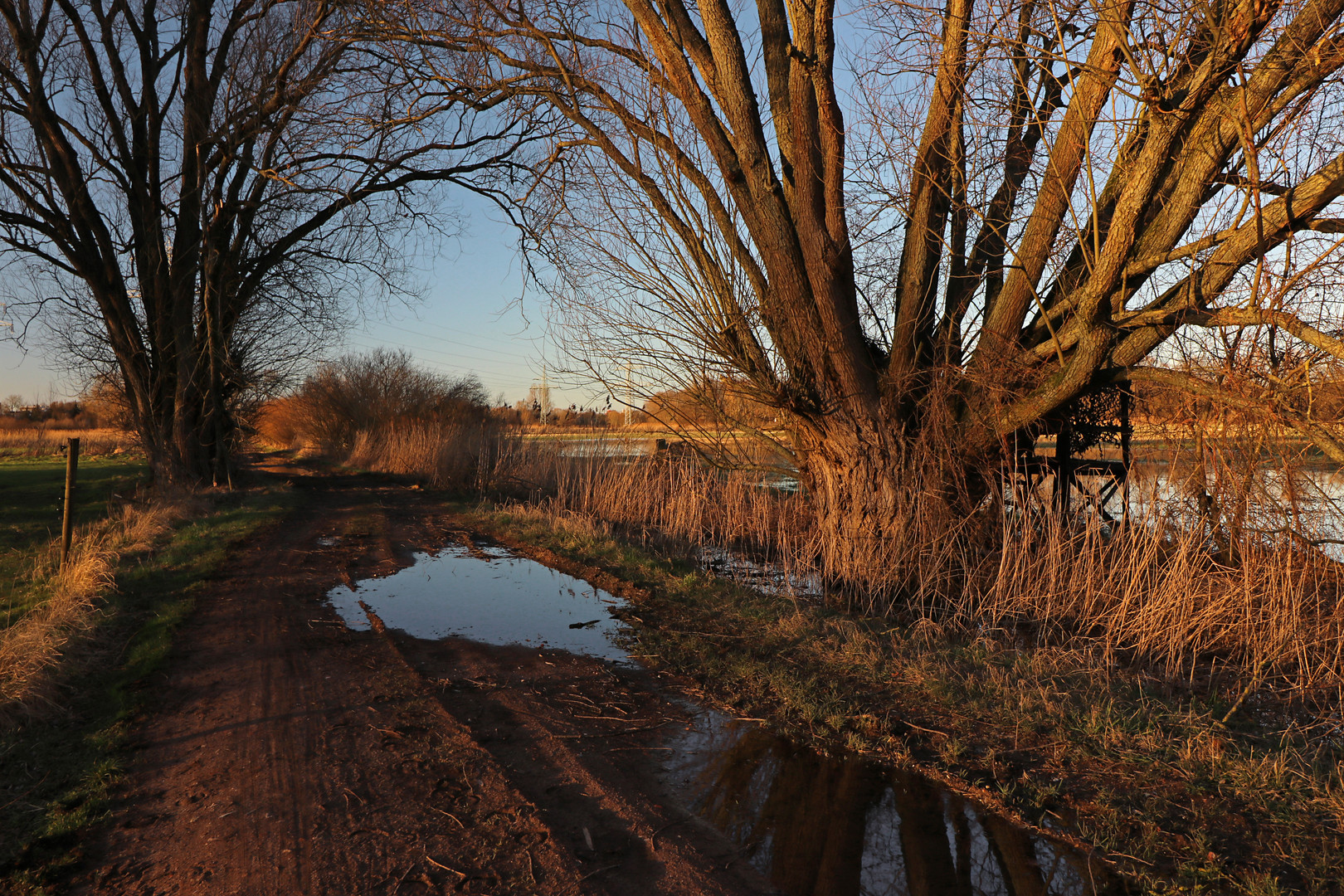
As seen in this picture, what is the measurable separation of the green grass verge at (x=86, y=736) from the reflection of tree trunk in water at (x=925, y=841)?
10.3 ft

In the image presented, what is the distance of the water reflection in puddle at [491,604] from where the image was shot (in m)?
5.92

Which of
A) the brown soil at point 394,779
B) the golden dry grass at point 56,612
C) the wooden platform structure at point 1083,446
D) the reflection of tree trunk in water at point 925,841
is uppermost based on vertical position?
the wooden platform structure at point 1083,446

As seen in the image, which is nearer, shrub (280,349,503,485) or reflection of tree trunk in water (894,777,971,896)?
reflection of tree trunk in water (894,777,971,896)

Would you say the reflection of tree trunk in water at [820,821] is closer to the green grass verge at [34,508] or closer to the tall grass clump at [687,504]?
the tall grass clump at [687,504]

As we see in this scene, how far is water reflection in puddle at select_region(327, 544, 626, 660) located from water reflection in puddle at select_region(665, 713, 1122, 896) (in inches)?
75.5

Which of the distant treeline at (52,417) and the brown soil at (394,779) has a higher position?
the distant treeline at (52,417)

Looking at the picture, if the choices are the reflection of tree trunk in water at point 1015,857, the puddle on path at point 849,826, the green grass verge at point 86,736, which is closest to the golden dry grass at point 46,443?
the green grass verge at point 86,736

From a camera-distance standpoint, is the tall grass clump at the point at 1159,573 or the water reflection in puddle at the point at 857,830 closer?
the water reflection in puddle at the point at 857,830

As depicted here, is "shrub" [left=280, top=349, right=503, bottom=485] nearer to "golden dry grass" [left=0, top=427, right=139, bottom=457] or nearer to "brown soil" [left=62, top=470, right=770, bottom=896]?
"golden dry grass" [left=0, top=427, right=139, bottom=457]

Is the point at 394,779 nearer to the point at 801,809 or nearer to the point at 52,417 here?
the point at 801,809

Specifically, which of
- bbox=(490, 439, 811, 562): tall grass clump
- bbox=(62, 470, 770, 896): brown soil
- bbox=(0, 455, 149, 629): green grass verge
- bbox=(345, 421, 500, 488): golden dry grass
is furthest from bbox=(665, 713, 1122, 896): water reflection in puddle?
bbox=(345, 421, 500, 488): golden dry grass

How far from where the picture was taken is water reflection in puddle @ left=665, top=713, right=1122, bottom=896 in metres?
2.80

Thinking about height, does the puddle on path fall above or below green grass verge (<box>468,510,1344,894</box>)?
below

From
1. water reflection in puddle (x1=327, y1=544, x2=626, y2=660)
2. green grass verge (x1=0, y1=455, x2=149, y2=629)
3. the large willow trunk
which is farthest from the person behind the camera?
the large willow trunk
